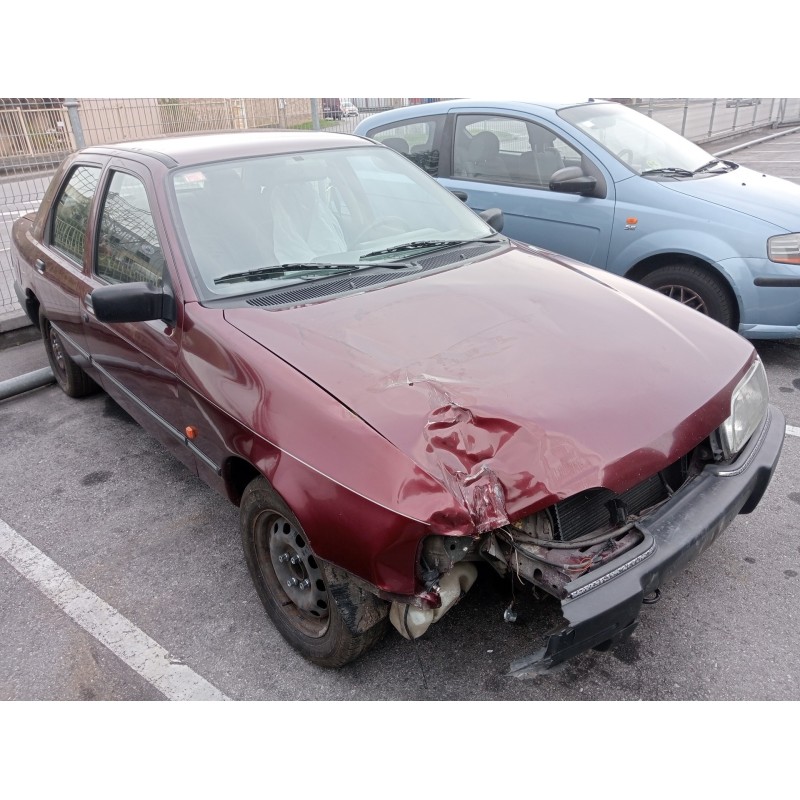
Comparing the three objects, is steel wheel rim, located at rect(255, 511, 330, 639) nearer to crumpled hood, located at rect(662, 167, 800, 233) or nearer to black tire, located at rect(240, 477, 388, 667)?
black tire, located at rect(240, 477, 388, 667)

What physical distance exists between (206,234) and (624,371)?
5.80ft

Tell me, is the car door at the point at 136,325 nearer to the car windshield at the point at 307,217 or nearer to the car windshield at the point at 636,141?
the car windshield at the point at 307,217

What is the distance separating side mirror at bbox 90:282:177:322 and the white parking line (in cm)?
121

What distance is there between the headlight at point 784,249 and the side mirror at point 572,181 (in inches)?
48.3

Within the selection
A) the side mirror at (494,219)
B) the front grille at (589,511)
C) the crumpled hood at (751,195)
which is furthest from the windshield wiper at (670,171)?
the front grille at (589,511)

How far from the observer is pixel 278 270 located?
278 centimetres

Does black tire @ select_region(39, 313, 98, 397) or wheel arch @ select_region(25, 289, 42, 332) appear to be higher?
wheel arch @ select_region(25, 289, 42, 332)

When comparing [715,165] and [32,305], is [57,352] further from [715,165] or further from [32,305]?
[715,165]

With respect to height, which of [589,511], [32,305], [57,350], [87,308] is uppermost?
[87,308]

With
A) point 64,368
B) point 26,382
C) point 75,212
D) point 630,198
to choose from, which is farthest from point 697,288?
point 26,382

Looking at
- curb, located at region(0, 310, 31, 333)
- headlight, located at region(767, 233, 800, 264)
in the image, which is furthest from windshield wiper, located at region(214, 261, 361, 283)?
curb, located at region(0, 310, 31, 333)

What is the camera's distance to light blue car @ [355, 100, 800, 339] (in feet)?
14.2

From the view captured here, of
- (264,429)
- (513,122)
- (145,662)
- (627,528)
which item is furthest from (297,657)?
(513,122)

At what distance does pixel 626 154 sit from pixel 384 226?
103 inches
